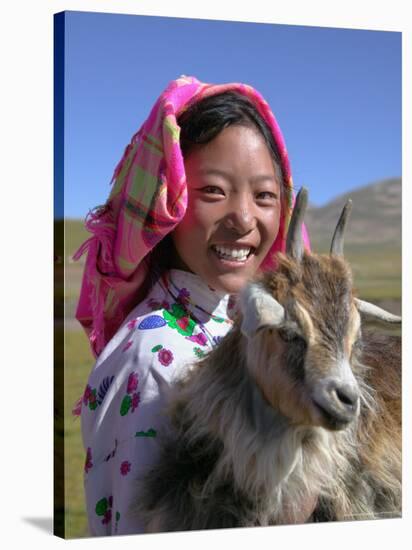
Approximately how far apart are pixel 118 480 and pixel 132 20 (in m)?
2.23

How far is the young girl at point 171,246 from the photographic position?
430 centimetres

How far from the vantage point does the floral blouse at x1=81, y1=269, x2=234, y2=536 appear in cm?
415

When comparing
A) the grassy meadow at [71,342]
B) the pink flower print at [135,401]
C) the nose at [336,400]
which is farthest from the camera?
the grassy meadow at [71,342]

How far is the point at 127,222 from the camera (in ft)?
14.6

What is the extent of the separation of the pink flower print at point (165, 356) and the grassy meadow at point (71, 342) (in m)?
0.47

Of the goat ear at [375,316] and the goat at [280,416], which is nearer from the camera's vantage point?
the goat at [280,416]

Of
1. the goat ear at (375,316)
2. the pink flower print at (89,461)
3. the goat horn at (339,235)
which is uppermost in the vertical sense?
the goat horn at (339,235)

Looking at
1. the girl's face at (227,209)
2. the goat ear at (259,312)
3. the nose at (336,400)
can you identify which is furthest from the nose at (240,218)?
the nose at (336,400)

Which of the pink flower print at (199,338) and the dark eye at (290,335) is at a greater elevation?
the dark eye at (290,335)

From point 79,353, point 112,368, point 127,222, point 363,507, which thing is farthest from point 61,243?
point 79,353

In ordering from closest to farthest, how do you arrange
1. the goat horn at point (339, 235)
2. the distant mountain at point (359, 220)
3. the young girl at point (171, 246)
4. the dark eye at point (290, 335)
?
the dark eye at point (290, 335) → the goat horn at point (339, 235) → the young girl at point (171, 246) → the distant mountain at point (359, 220)

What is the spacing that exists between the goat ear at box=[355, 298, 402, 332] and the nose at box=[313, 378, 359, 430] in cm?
55

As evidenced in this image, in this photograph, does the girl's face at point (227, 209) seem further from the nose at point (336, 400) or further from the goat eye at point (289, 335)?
the nose at point (336, 400)

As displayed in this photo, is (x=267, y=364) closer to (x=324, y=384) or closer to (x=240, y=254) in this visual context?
(x=324, y=384)
